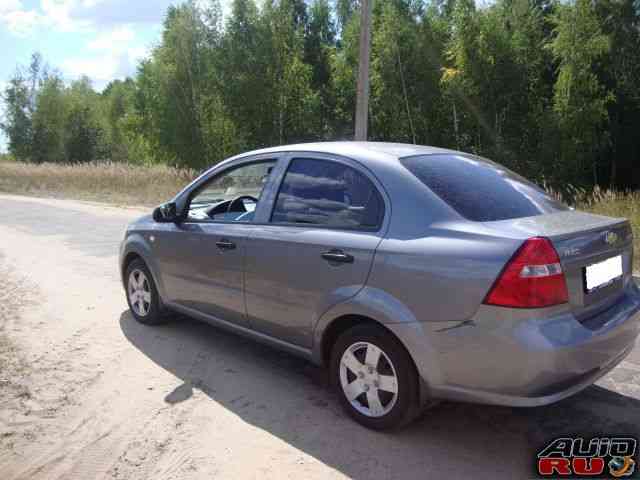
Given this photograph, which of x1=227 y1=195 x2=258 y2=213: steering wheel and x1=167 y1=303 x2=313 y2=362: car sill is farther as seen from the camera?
x1=227 y1=195 x2=258 y2=213: steering wheel

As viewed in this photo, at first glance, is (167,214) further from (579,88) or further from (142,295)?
(579,88)

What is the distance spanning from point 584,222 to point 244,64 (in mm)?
23493

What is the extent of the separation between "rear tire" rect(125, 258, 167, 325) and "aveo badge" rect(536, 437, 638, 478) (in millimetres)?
3401

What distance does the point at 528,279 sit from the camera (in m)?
2.72

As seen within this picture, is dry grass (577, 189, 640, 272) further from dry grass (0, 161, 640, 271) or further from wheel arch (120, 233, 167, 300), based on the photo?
wheel arch (120, 233, 167, 300)

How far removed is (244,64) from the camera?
82.0 feet

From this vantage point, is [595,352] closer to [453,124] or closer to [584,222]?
[584,222]

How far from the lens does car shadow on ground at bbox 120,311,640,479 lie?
118 inches

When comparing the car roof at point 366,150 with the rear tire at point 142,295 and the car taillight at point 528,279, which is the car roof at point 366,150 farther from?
the rear tire at point 142,295

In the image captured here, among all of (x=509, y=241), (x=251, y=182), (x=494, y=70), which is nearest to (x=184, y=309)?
(x=251, y=182)

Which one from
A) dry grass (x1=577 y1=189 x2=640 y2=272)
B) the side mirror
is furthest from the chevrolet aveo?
Answer: dry grass (x1=577 y1=189 x2=640 y2=272)

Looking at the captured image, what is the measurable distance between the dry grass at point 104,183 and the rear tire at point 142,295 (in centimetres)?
1165

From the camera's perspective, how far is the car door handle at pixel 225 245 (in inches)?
160

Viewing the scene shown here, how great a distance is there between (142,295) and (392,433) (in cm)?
292
